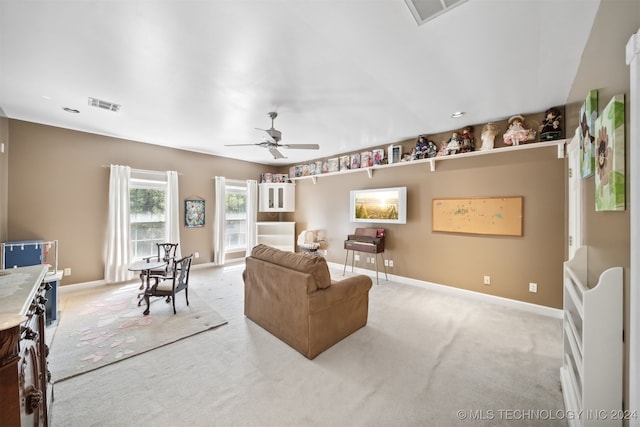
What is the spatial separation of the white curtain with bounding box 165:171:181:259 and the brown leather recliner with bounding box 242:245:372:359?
3020 millimetres

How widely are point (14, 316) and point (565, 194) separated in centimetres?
479

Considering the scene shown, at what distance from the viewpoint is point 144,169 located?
15.5 ft

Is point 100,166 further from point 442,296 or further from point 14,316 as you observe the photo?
point 442,296

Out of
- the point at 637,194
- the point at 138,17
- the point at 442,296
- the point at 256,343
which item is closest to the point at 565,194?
the point at 442,296

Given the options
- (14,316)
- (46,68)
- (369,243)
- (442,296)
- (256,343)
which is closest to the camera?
(14,316)

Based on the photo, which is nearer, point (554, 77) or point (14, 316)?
point (14, 316)

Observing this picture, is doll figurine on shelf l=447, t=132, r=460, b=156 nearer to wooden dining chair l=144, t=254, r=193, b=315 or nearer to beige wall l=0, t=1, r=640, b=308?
beige wall l=0, t=1, r=640, b=308

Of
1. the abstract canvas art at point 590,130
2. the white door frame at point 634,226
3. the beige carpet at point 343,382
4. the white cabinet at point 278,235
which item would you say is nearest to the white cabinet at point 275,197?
the white cabinet at point 278,235

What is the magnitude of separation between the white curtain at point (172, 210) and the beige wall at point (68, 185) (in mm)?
332

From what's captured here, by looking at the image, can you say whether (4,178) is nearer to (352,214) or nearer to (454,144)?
(352,214)

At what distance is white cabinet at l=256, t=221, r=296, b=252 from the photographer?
255 inches

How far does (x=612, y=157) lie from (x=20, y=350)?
2.72m

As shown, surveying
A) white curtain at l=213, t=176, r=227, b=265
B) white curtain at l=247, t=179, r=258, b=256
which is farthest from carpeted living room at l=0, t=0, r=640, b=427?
white curtain at l=247, t=179, r=258, b=256

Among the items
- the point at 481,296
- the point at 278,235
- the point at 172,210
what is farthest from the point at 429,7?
the point at 278,235
